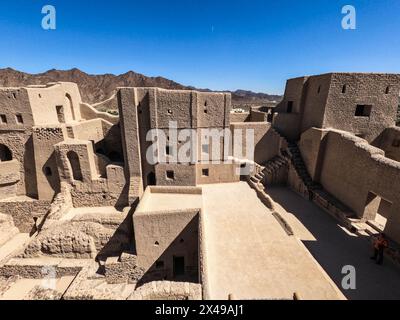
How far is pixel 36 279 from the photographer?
12.4m

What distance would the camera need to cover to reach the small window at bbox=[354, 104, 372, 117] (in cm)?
1373

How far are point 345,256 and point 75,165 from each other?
1687 centimetres

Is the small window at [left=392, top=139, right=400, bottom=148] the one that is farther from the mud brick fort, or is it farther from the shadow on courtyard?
the shadow on courtyard

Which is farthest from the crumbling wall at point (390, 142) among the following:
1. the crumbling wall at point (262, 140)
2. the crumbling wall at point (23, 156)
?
the crumbling wall at point (23, 156)

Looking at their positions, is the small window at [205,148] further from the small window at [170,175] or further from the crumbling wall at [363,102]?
the crumbling wall at [363,102]

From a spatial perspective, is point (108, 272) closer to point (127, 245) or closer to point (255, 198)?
point (127, 245)

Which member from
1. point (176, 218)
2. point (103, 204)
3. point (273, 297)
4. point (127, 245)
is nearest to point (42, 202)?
point (103, 204)

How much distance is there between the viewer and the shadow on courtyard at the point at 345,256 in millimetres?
7457

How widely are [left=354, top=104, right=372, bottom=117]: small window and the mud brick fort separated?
82mm

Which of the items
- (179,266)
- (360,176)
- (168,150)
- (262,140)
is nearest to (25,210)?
(168,150)

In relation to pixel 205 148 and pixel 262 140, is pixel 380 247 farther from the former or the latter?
pixel 205 148

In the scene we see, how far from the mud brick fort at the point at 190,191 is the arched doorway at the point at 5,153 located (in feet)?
0.77

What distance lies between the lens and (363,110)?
14.1 m
